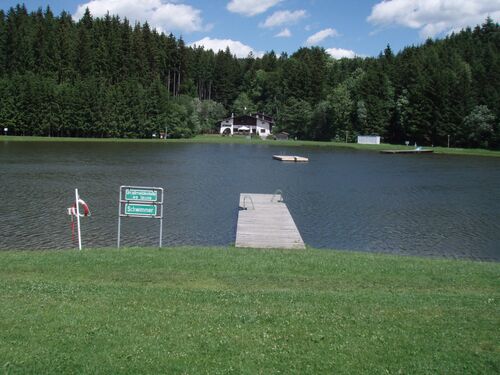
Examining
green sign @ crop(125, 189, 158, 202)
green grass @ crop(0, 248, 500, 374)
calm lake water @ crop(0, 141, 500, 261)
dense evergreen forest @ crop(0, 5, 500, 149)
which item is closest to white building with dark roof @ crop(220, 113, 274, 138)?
dense evergreen forest @ crop(0, 5, 500, 149)

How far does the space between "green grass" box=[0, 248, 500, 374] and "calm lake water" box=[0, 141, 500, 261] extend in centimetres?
830

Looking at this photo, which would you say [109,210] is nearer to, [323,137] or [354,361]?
[354,361]

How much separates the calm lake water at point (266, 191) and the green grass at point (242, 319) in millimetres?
8302

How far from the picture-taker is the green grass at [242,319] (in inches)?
273

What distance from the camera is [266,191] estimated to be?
39469 mm

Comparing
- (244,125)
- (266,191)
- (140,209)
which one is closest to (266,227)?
(140,209)

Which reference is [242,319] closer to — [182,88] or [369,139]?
[369,139]

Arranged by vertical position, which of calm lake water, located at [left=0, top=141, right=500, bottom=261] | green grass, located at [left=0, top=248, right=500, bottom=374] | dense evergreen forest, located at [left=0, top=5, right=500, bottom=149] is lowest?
calm lake water, located at [left=0, top=141, right=500, bottom=261]

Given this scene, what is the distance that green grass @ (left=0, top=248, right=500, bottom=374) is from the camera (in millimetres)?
6938

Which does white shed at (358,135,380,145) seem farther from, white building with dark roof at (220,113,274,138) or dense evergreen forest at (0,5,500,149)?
white building with dark roof at (220,113,274,138)

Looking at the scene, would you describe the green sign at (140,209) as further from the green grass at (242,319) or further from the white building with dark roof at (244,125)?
the white building with dark roof at (244,125)

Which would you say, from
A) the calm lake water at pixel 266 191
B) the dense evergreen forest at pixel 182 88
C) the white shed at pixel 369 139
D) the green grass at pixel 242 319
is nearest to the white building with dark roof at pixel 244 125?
the dense evergreen forest at pixel 182 88

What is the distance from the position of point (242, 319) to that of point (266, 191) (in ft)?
102

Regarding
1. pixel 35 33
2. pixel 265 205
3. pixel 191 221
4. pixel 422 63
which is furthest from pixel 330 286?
pixel 35 33
